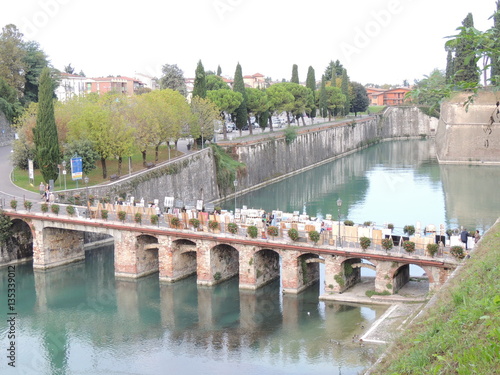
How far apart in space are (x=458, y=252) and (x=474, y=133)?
2122 inches

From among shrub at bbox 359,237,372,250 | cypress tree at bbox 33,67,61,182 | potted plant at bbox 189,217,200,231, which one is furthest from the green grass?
shrub at bbox 359,237,372,250

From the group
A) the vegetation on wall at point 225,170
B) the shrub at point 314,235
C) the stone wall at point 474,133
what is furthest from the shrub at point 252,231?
the stone wall at point 474,133

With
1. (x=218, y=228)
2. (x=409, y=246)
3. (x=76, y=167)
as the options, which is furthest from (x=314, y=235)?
(x=76, y=167)

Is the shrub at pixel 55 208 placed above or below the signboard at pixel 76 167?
below

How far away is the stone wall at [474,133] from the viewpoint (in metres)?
73.5

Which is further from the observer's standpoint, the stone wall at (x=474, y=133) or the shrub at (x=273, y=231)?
the stone wall at (x=474, y=133)

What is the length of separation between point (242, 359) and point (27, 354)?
7.27 metres

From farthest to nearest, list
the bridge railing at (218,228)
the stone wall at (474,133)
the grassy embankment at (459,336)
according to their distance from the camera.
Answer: the stone wall at (474,133)
the bridge railing at (218,228)
the grassy embankment at (459,336)

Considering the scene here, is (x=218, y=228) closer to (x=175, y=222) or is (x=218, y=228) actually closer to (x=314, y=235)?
(x=175, y=222)

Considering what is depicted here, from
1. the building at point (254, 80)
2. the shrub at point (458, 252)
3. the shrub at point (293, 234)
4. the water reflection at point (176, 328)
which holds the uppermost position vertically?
the building at point (254, 80)

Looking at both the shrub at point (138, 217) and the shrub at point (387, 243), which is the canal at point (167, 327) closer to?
the shrub at point (387, 243)

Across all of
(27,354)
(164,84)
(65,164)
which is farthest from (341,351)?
(164,84)

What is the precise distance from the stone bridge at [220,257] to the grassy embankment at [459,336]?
8.97m

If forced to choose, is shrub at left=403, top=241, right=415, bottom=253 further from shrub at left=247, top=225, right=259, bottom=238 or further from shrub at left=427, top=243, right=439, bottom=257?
shrub at left=247, top=225, right=259, bottom=238
